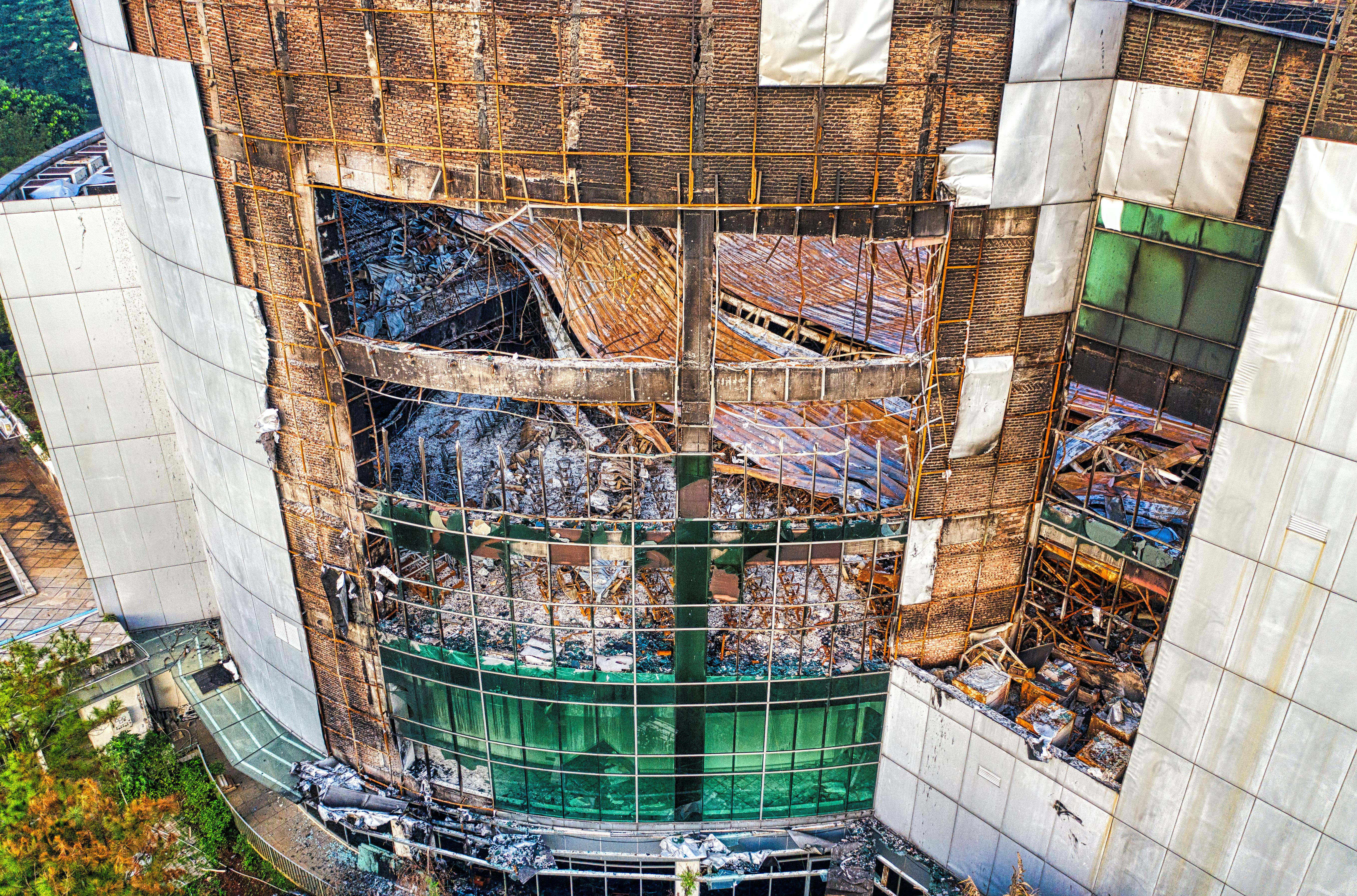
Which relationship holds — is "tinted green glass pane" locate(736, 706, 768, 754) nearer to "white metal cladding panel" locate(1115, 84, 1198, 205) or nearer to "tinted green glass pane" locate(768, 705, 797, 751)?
"tinted green glass pane" locate(768, 705, 797, 751)

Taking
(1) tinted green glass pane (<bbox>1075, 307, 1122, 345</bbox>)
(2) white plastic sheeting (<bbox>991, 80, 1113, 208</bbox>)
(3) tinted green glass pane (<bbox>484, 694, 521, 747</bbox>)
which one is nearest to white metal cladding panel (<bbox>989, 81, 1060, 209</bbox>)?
(2) white plastic sheeting (<bbox>991, 80, 1113, 208</bbox>)

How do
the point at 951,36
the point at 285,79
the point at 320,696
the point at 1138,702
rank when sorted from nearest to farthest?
1. the point at 951,36
2. the point at 285,79
3. the point at 1138,702
4. the point at 320,696

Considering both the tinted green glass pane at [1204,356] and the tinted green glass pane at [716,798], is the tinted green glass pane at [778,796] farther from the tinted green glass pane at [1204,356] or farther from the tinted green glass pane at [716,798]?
the tinted green glass pane at [1204,356]

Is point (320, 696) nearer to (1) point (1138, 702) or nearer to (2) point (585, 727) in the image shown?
(2) point (585, 727)

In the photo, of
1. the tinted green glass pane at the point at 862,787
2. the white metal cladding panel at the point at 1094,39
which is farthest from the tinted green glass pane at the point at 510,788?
the white metal cladding panel at the point at 1094,39

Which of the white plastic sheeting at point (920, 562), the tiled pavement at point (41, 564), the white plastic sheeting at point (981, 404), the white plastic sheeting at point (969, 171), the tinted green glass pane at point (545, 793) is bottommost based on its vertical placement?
the tiled pavement at point (41, 564)

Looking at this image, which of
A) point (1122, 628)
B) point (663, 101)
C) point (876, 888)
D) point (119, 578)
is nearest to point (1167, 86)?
point (663, 101)

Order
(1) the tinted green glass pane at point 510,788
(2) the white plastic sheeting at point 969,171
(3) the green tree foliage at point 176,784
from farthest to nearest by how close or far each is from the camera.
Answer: (3) the green tree foliage at point 176,784 → (1) the tinted green glass pane at point 510,788 → (2) the white plastic sheeting at point 969,171
